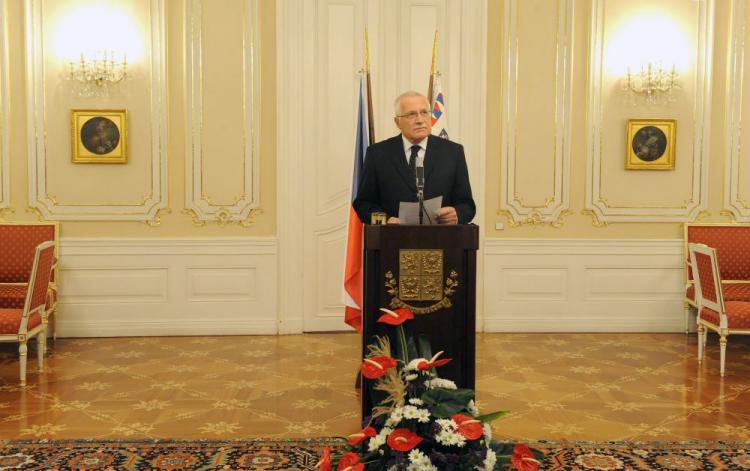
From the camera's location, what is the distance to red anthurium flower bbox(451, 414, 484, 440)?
2.42 metres

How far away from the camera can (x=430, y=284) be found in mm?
3176

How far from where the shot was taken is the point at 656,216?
7.01m

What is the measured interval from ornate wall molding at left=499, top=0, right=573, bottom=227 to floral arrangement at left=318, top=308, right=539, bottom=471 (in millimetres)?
4526

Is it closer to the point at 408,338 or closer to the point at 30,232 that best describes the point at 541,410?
the point at 408,338

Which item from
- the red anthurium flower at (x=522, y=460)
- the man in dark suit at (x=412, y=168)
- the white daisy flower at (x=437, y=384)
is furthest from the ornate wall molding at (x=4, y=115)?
the red anthurium flower at (x=522, y=460)

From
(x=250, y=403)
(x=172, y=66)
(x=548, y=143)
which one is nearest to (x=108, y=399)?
(x=250, y=403)

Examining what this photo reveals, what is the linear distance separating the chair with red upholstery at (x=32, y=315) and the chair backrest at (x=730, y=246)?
568 centimetres

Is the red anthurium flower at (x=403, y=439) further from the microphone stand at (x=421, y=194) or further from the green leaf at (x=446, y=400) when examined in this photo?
the microphone stand at (x=421, y=194)

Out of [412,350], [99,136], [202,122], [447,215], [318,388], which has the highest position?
[202,122]

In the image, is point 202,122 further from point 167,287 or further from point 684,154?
point 684,154

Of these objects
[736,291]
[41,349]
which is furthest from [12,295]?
[736,291]

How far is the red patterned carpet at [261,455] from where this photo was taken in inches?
139

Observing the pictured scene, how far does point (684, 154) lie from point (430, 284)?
4.85 metres

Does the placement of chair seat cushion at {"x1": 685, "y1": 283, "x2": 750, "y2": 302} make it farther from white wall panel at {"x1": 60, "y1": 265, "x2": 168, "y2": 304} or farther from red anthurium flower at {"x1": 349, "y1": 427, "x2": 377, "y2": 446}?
white wall panel at {"x1": 60, "y1": 265, "x2": 168, "y2": 304}
